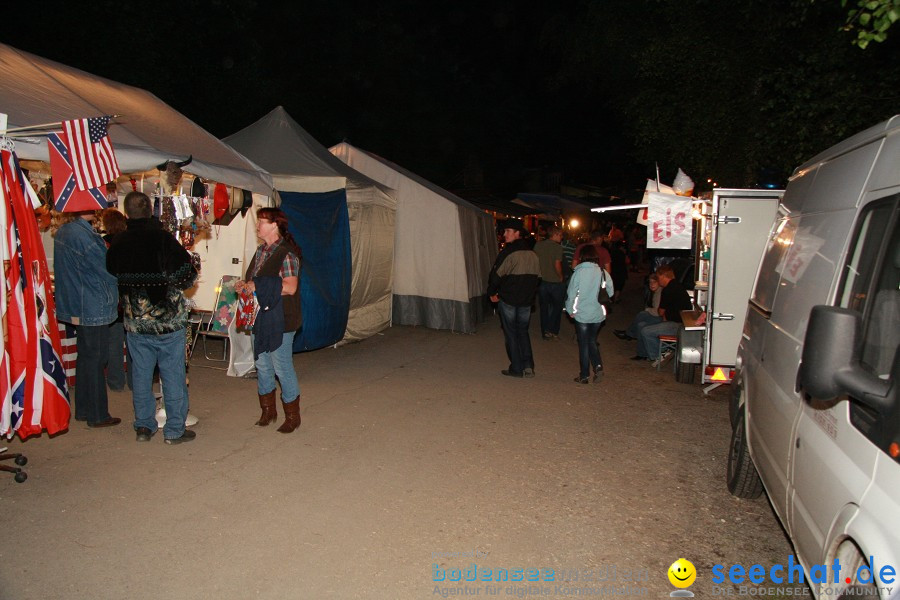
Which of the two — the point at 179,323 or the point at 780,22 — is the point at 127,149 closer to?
the point at 179,323

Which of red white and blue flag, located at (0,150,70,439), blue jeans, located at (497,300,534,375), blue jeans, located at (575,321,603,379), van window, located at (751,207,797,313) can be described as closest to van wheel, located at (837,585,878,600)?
van window, located at (751,207,797,313)

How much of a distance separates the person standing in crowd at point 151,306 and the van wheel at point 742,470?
451 cm

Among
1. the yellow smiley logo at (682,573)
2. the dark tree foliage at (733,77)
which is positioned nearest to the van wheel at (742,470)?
the yellow smiley logo at (682,573)

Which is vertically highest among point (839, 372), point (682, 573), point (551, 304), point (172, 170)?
point (172, 170)

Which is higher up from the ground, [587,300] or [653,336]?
[587,300]

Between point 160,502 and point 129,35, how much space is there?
48.5 ft

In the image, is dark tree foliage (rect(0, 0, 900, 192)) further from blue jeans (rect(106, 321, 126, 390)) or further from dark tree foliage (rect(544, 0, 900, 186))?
blue jeans (rect(106, 321, 126, 390))

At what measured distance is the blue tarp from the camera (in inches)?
351

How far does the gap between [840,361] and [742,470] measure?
2723 mm

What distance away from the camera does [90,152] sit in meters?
4.99

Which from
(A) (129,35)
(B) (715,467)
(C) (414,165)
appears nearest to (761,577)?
(B) (715,467)

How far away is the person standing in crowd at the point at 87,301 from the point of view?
5605 millimetres

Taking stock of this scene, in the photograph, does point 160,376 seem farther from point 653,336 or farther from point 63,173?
point 653,336

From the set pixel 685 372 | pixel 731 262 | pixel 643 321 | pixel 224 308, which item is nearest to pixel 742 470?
pixel 731 262
